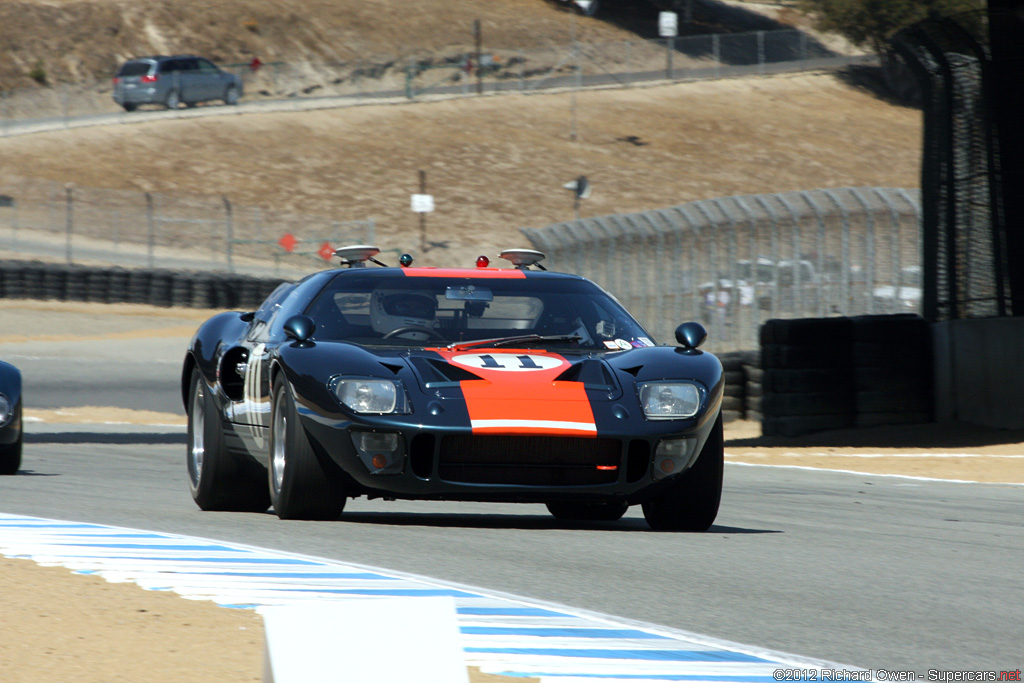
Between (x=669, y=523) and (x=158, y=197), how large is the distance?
132ft

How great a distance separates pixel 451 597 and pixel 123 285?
108 feet

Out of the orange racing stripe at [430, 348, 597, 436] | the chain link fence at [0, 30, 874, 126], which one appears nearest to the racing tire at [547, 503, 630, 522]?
the orange racing stripe at [430, 348, 597, 436]

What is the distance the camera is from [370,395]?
23.2ft

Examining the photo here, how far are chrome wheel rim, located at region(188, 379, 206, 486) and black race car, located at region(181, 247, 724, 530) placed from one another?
0.54 metres

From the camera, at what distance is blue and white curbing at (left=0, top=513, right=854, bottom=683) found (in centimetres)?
439

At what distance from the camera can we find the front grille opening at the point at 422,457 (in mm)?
7051

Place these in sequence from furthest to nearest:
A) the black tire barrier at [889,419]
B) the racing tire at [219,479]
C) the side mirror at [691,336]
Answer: the black tire barrier at [889,419] < the racing tire at [219,479] < the side mirror at [691,336]

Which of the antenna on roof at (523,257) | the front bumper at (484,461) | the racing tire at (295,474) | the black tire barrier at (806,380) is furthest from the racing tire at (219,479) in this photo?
the black tire barrier at (806,380)

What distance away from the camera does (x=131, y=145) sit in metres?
53.2

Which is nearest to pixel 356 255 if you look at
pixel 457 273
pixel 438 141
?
pixel 457 273

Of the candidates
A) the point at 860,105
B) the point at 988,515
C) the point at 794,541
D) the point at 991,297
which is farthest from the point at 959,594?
the point at 860,105

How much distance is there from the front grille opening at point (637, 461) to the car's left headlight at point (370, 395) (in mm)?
1010

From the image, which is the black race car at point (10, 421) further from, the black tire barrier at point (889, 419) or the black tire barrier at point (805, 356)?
the black tire barrier at point (889, 419)

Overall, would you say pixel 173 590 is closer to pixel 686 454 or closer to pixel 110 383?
pixel 686 454
